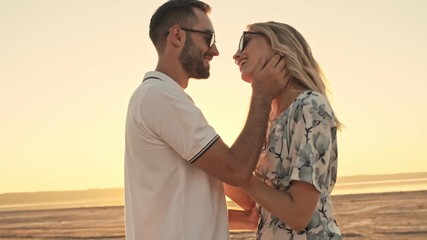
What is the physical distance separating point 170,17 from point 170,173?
110 cm

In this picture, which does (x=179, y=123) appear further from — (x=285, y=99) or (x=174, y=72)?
(x=285, y=99)

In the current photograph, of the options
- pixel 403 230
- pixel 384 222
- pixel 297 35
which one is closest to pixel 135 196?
pixel 297 35

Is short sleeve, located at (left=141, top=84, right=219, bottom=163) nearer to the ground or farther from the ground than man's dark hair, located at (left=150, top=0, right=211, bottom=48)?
nearer to the ground

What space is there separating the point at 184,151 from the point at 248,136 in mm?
377

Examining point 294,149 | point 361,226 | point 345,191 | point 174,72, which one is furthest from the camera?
point 345,191

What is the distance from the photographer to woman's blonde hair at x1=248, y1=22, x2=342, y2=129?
161 inches

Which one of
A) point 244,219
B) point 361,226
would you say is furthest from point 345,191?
point 244,219

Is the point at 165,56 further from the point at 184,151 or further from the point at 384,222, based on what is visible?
the point at 384,222

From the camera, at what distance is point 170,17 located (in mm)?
4461

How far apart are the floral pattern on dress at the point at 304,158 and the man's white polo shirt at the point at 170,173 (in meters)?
0.31

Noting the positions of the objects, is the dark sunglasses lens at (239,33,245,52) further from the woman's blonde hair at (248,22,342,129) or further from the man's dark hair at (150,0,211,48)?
the man's dark hair at (150,0,211,48)

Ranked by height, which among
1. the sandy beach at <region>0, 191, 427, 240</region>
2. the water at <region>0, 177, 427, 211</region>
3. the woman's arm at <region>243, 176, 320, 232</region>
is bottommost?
the water at <region>0, 177, 427, 211</region>

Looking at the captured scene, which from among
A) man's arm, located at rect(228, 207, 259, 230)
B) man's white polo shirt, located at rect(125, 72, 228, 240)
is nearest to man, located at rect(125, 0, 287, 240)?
man's white polo shirt, located at rect(125, 72, 228, 240)

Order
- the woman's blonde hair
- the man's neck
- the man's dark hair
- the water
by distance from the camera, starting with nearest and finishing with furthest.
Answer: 1. the woman's blonde hair
2. the man's neck
3. the man's dark hair
4. the water
